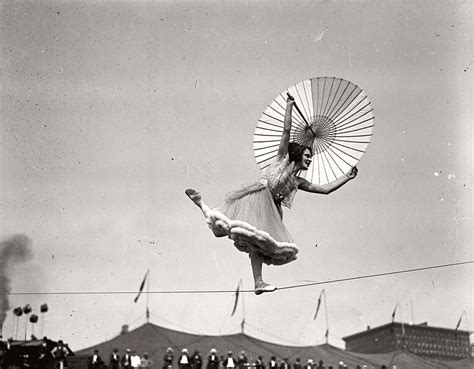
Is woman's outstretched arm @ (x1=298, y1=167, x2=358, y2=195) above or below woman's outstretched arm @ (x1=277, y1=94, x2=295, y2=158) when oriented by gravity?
below

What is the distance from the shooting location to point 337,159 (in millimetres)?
6211

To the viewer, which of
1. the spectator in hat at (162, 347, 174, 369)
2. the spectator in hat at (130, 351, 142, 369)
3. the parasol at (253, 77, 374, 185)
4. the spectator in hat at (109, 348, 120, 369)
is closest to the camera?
the parasol at (253, 77, 374, 185)

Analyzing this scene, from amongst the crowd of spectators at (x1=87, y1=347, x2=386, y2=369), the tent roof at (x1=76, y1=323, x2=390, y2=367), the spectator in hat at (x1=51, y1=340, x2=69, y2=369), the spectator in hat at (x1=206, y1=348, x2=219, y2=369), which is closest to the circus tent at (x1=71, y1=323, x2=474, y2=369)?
the tent roof at (x1=76, y1=323, x2=390, y2=367)

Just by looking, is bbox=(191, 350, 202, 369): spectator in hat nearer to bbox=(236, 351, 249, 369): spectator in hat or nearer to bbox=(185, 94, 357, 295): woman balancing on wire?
bbox=(236, 351, 249, 369): spectator in hat

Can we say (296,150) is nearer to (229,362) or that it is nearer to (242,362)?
(229,362)

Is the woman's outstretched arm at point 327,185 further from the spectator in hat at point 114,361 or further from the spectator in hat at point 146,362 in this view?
the spectator in hat at point 146,362

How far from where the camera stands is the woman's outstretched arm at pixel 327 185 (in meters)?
6.17

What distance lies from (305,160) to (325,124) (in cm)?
39

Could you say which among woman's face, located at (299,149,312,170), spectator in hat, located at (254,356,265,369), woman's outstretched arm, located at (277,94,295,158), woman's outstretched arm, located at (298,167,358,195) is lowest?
spectator in hat, located at (254,356,265,369)

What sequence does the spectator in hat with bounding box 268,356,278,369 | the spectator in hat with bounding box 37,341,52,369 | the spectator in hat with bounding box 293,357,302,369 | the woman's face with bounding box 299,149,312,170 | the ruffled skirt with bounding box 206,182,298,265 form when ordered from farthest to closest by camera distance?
the spectator in hat with bounding box 293,357,302,369 < the spectator in hat with bounding box 268,356,278,369 < the spectator in hat with bounding box 37,341,52,369 < the woman's face with bounding box 299,149,312,170 < the ruffled skirt with bounding box 206,182,298,265

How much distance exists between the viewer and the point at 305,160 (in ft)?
20.0

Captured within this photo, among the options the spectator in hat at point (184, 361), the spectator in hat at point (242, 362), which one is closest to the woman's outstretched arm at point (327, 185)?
the spectator in hat at point (184, 361)

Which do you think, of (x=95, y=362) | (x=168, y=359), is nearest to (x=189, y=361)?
(x=168, y=359)

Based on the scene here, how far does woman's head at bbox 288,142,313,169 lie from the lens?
6.09 meters
